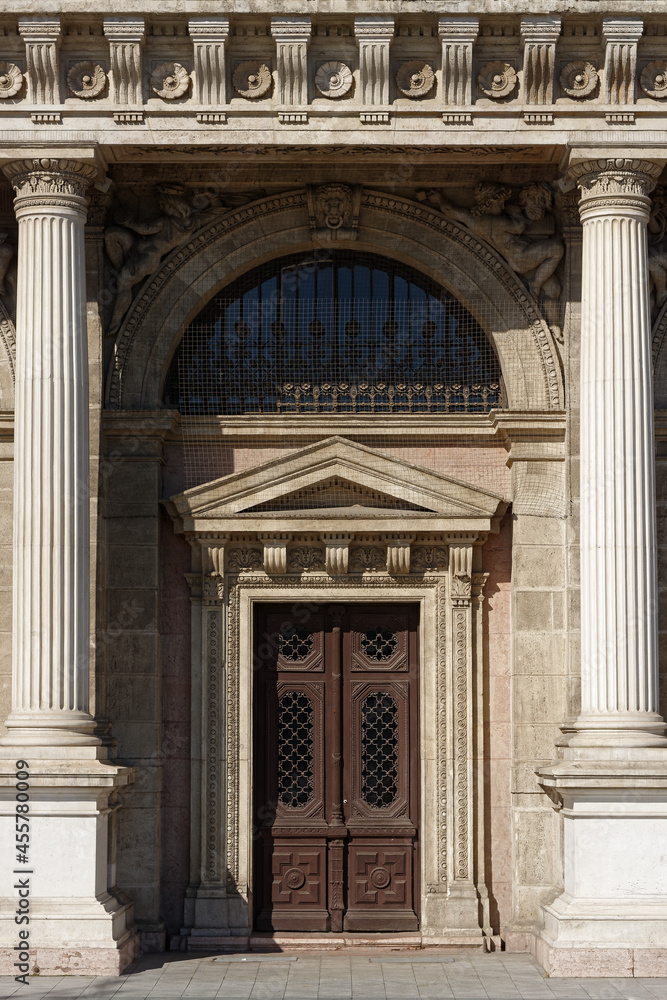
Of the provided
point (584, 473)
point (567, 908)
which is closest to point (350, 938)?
point (567, 908)

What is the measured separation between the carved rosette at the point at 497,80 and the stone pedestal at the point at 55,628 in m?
3.81

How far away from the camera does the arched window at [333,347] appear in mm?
15891

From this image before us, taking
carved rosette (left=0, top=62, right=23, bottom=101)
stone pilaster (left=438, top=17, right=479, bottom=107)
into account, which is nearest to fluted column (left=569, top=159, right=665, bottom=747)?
stone pilaster (left=438, top=17, right=479, bottom=107)

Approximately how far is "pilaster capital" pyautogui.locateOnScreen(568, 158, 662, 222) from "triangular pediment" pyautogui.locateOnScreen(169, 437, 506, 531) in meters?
3.27

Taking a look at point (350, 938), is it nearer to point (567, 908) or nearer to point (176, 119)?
point (567, 908)

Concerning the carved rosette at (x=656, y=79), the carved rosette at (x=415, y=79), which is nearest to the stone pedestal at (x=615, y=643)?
the carved rosette at (x=656, y=79)

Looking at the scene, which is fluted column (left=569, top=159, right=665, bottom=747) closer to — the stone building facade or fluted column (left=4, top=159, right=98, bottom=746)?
the stone building facade

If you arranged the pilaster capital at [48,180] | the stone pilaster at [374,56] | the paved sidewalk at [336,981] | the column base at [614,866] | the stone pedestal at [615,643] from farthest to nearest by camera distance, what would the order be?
the pilaster capital at [48,180]
the stone pilaster at [374,56]
the stone pedestal at [615,643]
the column base at [614,866]
the paved sidewalk at [336,981]

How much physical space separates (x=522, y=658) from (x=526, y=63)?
5.87 metres

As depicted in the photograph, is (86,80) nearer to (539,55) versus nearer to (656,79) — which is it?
(539,55)

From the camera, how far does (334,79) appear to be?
45.1ft

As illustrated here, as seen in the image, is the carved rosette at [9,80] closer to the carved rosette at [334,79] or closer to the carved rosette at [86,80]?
the carved rosette at [86,80]

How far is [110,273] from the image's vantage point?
1539 cm

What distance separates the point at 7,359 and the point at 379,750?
569cm
